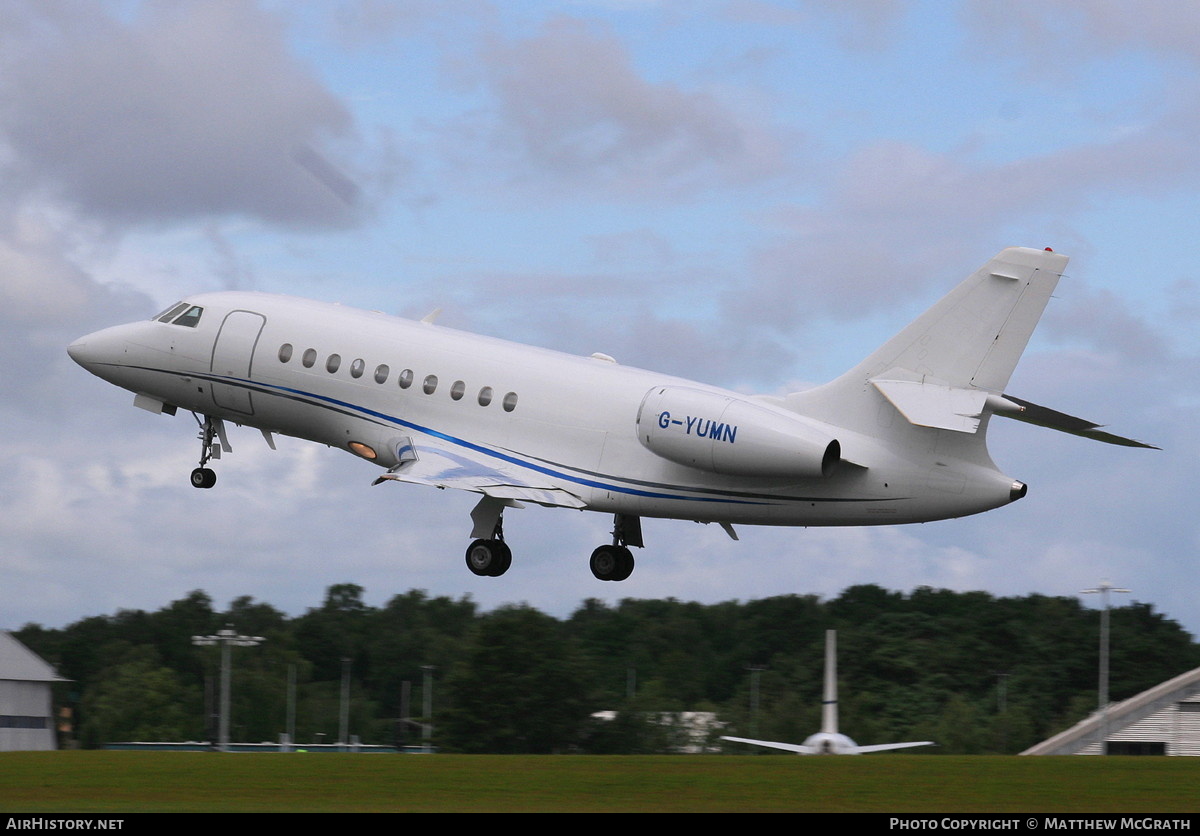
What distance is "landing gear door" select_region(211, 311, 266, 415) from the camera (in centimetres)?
3328

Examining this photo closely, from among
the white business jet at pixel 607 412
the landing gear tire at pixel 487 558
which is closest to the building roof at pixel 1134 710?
the white business jet at pixel 607 412

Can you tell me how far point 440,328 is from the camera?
106 ft

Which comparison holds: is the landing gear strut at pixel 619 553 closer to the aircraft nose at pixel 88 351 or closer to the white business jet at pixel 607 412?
the white business jet at pixel 607 412

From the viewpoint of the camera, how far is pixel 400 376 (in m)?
31.6

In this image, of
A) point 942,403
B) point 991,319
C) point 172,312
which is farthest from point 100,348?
Result: point 991,319

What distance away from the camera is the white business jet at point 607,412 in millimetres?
27438

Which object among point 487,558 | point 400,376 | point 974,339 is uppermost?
point 400,376

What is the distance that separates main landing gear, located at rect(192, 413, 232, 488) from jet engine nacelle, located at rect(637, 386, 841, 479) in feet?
35.8

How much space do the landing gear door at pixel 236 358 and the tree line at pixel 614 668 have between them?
44107 millimetres

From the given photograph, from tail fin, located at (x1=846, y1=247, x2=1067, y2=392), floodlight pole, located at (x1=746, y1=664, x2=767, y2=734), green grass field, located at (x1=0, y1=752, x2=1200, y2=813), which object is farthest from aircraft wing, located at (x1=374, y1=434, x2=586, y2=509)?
floodlight pole, located at (x1=746, y1=664, x2=767, y2=734)

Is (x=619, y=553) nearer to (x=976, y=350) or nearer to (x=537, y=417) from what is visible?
(x=537, y=417)

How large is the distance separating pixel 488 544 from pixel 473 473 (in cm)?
165
